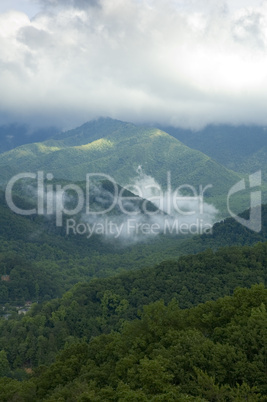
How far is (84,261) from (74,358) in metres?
114

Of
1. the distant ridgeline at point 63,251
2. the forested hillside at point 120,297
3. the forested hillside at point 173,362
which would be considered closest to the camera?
the forested hillside at point 173,362

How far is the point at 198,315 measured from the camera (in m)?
42.9

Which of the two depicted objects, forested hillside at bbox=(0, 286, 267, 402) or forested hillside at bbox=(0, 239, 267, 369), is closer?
forested hillside at bbox=(0, 286, 267, 402)

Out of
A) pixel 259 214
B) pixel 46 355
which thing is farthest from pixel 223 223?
pixel 46 355

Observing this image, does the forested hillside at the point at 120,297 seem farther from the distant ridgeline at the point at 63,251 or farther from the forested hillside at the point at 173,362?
the distant ridgeline at the point at 63,251

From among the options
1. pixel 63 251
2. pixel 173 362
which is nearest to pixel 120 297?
pixel 173 362

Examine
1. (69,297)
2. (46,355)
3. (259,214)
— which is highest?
(259,214)

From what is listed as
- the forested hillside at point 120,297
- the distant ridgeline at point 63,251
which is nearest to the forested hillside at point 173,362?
the forested hillside at point 120,297

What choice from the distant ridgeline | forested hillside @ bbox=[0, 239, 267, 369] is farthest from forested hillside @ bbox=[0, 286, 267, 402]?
the distant ridgeline

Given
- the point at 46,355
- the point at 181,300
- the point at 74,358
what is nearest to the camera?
the point at 74,358

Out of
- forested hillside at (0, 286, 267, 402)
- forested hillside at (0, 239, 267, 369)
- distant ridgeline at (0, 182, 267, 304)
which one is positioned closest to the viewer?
forested hillside at (0, 286, 267, 402)

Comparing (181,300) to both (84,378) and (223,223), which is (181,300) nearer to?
(84,378)

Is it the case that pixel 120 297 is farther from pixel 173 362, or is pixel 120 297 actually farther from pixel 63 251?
pixel 63 251

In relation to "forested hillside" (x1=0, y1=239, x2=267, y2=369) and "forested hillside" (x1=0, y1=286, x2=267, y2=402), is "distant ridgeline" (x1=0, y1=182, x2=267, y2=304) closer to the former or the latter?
"forested hillside" (x1=0, y1=239, x2=267, y2=369)
